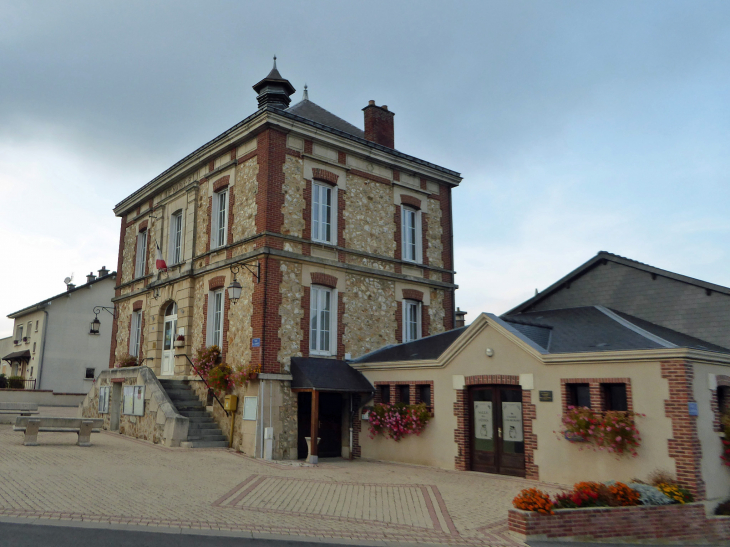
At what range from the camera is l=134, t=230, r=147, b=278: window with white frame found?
2234 cm

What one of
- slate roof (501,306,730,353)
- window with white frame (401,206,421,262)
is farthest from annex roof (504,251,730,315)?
window with white frame (401,206,421,262)

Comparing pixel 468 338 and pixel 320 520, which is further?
pixel 468 338

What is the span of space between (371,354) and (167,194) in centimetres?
941

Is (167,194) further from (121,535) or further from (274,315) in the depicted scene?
(121,535)

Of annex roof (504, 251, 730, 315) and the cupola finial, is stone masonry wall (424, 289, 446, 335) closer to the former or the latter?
annex roof (504, 251, 730, 315)

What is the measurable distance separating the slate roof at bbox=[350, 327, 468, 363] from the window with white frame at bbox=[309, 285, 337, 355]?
96 cm

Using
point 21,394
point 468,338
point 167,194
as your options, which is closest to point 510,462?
point 468,338

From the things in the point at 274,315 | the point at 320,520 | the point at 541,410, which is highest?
the point at 274,315

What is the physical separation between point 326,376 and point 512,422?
16.1 ft

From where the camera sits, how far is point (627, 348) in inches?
458

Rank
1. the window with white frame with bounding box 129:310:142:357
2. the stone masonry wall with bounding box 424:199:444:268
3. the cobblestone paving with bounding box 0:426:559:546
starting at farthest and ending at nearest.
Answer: the window with white frame with bounding box 129:310:142:357 → the stone masonry wall with bounding box 424:199:444:268 → the cobblestone paving with bounding box 0:426:559:546

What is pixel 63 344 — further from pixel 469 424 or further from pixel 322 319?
pixel 469 424

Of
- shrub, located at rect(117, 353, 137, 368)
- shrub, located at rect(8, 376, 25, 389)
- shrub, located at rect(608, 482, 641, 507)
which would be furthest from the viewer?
shrub, located at rect(8, 376, 25, 389)

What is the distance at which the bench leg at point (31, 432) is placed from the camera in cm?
1441
